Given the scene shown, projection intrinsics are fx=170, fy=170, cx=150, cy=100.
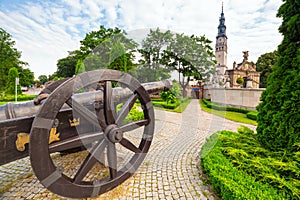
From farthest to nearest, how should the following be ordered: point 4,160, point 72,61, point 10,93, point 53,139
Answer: point 72,61 → point 10,93 → point 53,139 → point 4,160

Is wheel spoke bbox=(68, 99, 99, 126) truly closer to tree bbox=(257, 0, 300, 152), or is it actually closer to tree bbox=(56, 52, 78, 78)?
tree bbox=(257, 0, 300, 152)

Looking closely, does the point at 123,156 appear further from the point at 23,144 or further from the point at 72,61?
the point at 72,61

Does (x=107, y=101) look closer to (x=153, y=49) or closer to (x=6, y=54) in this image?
(x=153, y=49)

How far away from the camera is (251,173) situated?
2.79 m

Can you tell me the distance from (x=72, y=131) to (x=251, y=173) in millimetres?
2963

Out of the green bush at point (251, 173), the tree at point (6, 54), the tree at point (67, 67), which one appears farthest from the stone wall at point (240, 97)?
the tree at point (67, 67)

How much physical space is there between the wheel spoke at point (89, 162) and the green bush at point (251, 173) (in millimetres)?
1803

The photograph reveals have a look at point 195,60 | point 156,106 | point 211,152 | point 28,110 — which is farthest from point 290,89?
point 195,60

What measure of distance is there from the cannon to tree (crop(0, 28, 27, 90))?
119 ft

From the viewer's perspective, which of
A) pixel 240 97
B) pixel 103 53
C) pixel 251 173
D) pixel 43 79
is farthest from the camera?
pixel 43 79

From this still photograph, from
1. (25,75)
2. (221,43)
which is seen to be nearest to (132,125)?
(25,75)

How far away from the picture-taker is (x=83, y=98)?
109 inches

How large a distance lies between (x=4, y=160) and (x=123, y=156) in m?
2.34

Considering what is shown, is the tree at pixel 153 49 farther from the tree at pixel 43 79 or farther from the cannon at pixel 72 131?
the tree at pixel 43 79
